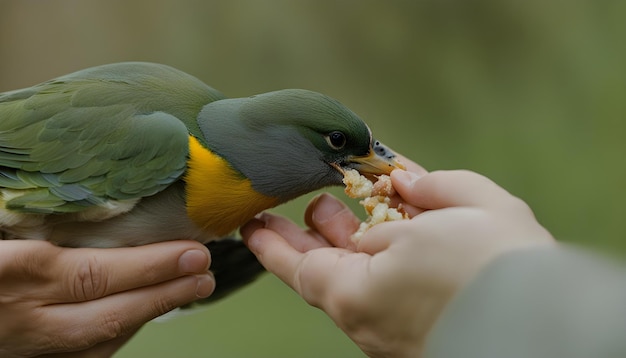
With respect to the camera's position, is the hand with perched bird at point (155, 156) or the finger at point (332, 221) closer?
the hand with perched bird at point (155, 156)

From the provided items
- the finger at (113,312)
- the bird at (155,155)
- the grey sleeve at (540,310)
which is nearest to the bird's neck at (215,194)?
the bird at (155,155)

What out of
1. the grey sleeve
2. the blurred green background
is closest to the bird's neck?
the grey sleeve

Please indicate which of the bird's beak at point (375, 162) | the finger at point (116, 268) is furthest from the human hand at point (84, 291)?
the bird's beak at point (375, 162)

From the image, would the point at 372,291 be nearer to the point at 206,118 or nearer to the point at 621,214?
the point at 206,118

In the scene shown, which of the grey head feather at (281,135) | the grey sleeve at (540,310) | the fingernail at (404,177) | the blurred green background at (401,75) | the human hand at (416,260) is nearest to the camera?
the grey sleeve at (540,310)

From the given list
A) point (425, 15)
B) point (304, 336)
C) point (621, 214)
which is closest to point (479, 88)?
point (425, 15)

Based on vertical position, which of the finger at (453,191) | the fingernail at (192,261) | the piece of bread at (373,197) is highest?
the finger at (453,191)

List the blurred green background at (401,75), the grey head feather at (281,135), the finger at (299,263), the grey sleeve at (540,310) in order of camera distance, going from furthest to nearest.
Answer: the blurred green background at (401,75) < the grey head feather at (281,135) < the finger at (299,263) < the grey sleeve at (540,310)

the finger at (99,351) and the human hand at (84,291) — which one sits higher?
the human hand at (84,291)

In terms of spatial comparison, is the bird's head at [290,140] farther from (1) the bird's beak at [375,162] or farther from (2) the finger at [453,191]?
(2) the finger at [453,191]

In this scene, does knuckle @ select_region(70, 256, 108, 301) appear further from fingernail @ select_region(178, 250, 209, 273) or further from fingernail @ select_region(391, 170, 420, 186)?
fingernail @ select_region(391, 170, 420, 186)
